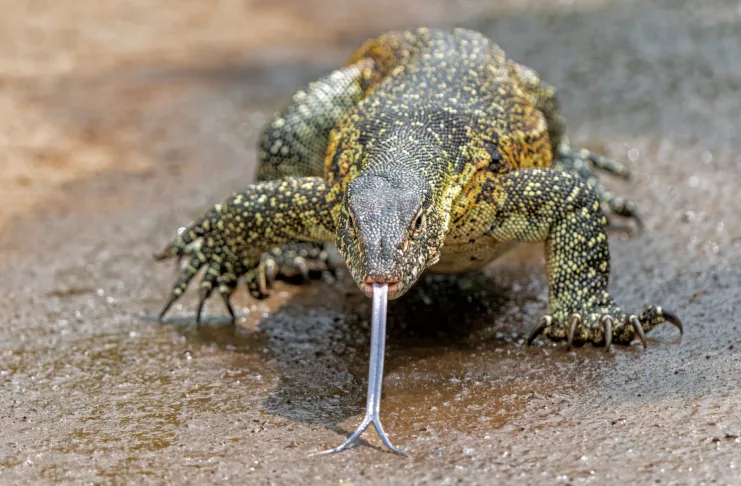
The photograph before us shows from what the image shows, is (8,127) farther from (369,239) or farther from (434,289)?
(369,239)

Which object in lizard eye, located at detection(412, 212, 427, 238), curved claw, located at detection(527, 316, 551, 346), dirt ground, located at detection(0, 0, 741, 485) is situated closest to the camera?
dirt ground, located at detection(0, 0, 741, 485)

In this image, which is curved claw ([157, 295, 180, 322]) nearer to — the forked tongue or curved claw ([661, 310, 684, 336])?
the forked tongue

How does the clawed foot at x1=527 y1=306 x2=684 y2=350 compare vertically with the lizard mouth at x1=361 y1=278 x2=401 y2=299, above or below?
below

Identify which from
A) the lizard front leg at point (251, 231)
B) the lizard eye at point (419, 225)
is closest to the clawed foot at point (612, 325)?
the lizard eye at point (419, 225)

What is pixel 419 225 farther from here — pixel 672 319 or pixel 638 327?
pixel 672 319

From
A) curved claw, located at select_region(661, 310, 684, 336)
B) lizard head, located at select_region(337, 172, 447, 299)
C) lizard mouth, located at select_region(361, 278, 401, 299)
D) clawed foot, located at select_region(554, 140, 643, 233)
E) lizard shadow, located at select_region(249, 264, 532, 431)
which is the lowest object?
lizard shadow, located at select_region(249, 264, 532, 431)

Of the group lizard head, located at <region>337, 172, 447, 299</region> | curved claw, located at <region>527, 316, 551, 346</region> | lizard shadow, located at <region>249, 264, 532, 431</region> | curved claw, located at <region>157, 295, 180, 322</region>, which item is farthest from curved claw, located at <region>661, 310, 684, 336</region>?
curved claw, located at <region>157, 295, 180, 322</region>

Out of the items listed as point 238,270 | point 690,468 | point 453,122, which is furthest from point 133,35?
point 690,468
